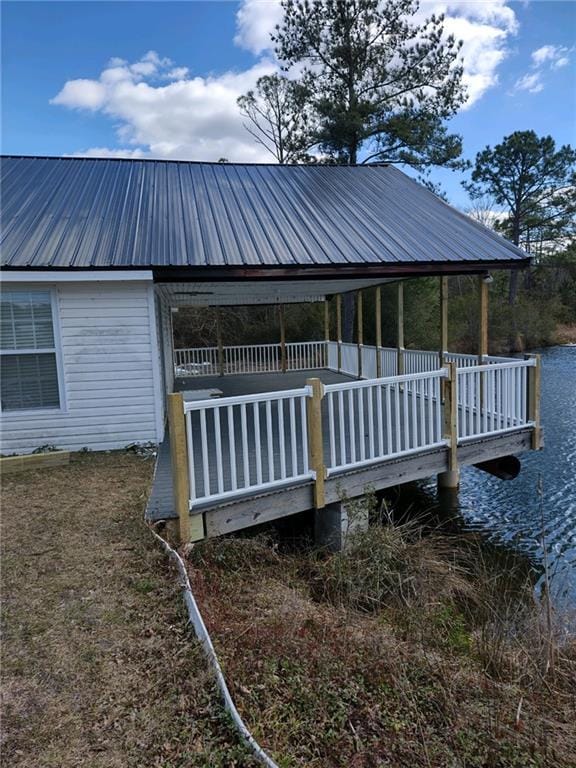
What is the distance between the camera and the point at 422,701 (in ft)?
8.58

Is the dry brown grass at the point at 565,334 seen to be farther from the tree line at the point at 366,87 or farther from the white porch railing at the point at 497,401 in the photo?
the white porch railing at the point at 497,401

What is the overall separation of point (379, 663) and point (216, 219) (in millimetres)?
6509

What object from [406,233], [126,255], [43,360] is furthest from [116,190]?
[406,233]

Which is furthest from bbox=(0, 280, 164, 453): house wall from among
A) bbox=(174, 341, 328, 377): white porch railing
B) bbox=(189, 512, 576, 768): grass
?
bbox=(174, 341, 328, 377): white porch railing

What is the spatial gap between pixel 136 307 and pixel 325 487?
3496mm

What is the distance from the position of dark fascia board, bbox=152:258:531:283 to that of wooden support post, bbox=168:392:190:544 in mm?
2729

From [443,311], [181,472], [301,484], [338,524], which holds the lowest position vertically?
[338,524]

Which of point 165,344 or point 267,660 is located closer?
point 267,660

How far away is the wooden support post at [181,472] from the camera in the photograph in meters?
3.92

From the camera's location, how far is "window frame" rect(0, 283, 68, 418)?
20.5 ft

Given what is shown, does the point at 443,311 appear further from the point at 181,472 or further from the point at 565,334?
the point at 565,334

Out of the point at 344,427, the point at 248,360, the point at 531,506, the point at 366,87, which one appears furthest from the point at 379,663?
the point at 366,87

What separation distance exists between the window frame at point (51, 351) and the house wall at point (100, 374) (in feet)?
0.04

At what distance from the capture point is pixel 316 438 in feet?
15.6
